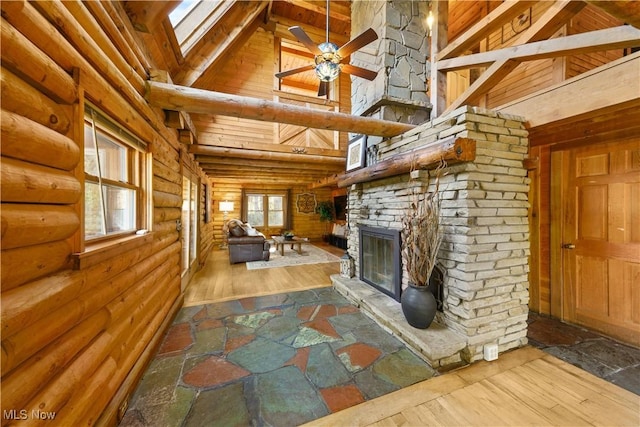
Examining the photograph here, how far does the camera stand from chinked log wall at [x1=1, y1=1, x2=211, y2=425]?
0.85m

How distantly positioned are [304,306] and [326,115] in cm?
245

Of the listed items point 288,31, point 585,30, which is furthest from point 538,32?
point 288,31

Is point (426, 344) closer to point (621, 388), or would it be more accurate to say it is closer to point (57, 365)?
point (621, 388)

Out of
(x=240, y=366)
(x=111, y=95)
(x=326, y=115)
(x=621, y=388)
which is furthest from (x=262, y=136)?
(x=621, y=388)

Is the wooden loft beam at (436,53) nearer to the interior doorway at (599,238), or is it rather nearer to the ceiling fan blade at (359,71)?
the ceiling fan blade at (359,71)

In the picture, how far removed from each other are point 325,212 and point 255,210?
110 inches

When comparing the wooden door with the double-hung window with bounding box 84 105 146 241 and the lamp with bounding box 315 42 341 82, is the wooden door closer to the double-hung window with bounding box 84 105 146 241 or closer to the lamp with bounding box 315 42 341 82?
the lamp with bounding box 315 42 341 82

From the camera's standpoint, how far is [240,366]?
197 centimetres

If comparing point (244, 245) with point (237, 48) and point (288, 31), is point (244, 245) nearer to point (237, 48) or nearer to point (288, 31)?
point (237, 48)

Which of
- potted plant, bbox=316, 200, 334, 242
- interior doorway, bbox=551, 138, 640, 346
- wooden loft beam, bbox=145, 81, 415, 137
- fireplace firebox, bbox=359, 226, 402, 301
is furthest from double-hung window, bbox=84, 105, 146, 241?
potted plant, bbox=316, 200, 334, 242

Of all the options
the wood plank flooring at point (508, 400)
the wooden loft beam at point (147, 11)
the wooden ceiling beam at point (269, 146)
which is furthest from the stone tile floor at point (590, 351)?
the wooden ceiling beam at point (269, 146)

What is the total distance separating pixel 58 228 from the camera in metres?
1.06

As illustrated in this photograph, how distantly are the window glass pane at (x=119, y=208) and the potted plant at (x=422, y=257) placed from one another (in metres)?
2.50

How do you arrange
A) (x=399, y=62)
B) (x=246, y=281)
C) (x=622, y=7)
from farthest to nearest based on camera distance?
(x=246, y=281) < (x=399, y=62) < (x=622, y=7)
